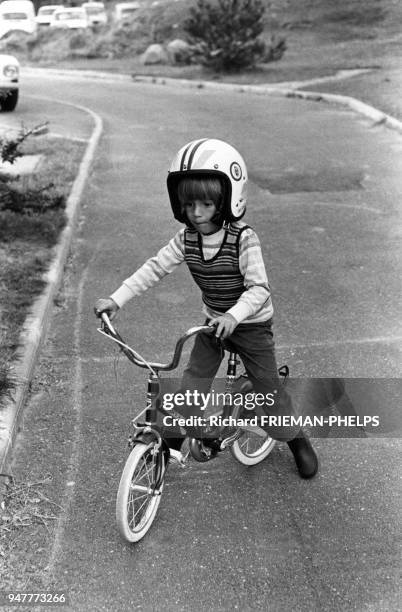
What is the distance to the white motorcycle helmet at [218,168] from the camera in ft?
11.1

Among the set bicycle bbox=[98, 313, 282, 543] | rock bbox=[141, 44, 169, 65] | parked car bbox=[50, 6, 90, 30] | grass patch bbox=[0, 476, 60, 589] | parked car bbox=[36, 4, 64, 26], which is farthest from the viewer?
parked car bbox=[36, 4, 64, 26]

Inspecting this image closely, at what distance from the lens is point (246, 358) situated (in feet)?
12.7

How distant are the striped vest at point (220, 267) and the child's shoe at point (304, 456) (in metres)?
0.92

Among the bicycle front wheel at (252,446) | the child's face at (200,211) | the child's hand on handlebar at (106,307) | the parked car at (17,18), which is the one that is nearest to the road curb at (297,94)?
the bicycle front wheel at (252,446)

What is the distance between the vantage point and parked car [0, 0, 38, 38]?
39.3 meters

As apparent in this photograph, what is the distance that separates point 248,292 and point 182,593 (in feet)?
4.43

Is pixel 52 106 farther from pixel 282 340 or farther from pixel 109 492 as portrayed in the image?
pixel 109 492

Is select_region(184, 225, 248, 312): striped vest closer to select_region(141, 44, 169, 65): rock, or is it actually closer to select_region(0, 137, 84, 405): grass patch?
select_region(0, 137, 84, 405): grass patch

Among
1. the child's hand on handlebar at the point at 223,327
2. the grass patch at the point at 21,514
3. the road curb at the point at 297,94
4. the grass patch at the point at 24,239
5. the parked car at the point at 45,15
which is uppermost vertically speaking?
the child's hand on handlebar at the point at 223,327

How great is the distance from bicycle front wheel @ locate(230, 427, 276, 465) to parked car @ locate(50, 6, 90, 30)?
3721 centimetres

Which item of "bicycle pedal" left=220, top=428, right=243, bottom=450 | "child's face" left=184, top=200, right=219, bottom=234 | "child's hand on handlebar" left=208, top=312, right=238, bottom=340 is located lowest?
"bicycle pedal" left=220, top=428, right=243, bottom=450

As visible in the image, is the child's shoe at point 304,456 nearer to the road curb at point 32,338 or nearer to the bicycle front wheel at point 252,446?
the bicycle front wheel at point 252,446

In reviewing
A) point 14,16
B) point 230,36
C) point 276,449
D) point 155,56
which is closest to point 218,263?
point 276,449

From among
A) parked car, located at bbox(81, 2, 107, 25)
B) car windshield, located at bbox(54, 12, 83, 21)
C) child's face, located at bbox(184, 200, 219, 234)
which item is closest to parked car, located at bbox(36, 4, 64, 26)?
car windshield, located at bbox(54, 12, 83, 21)
